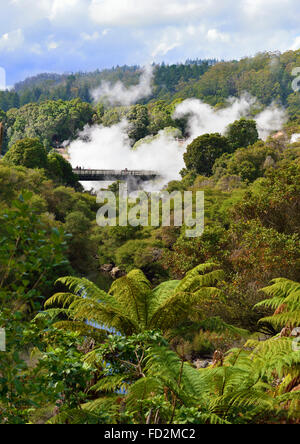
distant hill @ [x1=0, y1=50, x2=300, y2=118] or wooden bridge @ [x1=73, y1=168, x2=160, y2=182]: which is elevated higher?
distant hill @ [x1=0, y1=50, x2=300, y2=118]

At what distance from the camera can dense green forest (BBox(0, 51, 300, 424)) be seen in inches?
111

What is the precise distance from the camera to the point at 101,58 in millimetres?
89000

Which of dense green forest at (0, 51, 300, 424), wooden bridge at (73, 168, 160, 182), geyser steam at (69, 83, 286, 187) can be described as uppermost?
geyser steam at (69, 83, 286, 187)

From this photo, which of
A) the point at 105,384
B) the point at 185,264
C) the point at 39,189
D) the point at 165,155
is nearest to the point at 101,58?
the point at 165,155

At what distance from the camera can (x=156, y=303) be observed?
26.5 feet

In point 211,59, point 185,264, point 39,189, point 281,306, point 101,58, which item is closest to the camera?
point 281,306

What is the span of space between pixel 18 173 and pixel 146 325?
1136cm

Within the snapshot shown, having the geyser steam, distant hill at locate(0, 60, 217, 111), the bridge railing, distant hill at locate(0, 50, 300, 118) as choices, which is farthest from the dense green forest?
distant hill at locate(0, 60, 217, 111)

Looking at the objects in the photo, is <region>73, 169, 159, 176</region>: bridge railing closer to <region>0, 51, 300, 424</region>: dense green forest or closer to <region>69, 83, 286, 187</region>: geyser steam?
<region>0, 51, 300, 424</region>: dense green forest

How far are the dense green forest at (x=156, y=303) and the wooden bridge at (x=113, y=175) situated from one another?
4667mm

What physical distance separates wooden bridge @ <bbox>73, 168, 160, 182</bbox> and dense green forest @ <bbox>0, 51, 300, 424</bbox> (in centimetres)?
467

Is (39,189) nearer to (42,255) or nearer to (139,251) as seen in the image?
(139,251)

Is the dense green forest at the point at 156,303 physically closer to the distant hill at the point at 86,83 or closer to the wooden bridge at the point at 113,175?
the wooden bridge at the point at 113,175

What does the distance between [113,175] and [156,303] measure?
30.4 m
